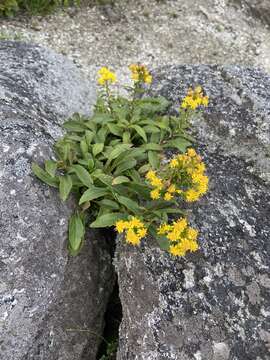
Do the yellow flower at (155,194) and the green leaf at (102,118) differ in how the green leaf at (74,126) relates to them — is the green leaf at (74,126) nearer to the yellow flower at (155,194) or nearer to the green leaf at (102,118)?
the green leaf at (102,118)

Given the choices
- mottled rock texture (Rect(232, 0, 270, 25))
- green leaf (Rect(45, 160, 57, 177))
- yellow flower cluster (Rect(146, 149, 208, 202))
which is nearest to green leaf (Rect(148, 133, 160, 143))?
yellow flower cluster (Rect(146, 149, 208, 202))

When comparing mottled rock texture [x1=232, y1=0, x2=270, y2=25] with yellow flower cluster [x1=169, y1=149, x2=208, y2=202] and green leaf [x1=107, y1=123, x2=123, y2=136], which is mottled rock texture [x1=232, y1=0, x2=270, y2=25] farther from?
yellow flower cluster [x1=169, y1=149, x2=208, y2=202]

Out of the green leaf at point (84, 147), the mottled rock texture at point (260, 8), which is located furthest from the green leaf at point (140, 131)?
the mottled rock texture at point (260, 8)

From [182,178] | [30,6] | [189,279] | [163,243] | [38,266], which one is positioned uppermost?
A: [182,178]

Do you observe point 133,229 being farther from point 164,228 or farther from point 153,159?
point 153,159

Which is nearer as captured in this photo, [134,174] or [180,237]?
[180,237]

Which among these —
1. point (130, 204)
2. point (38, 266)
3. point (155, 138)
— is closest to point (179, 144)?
point (155, 138)
